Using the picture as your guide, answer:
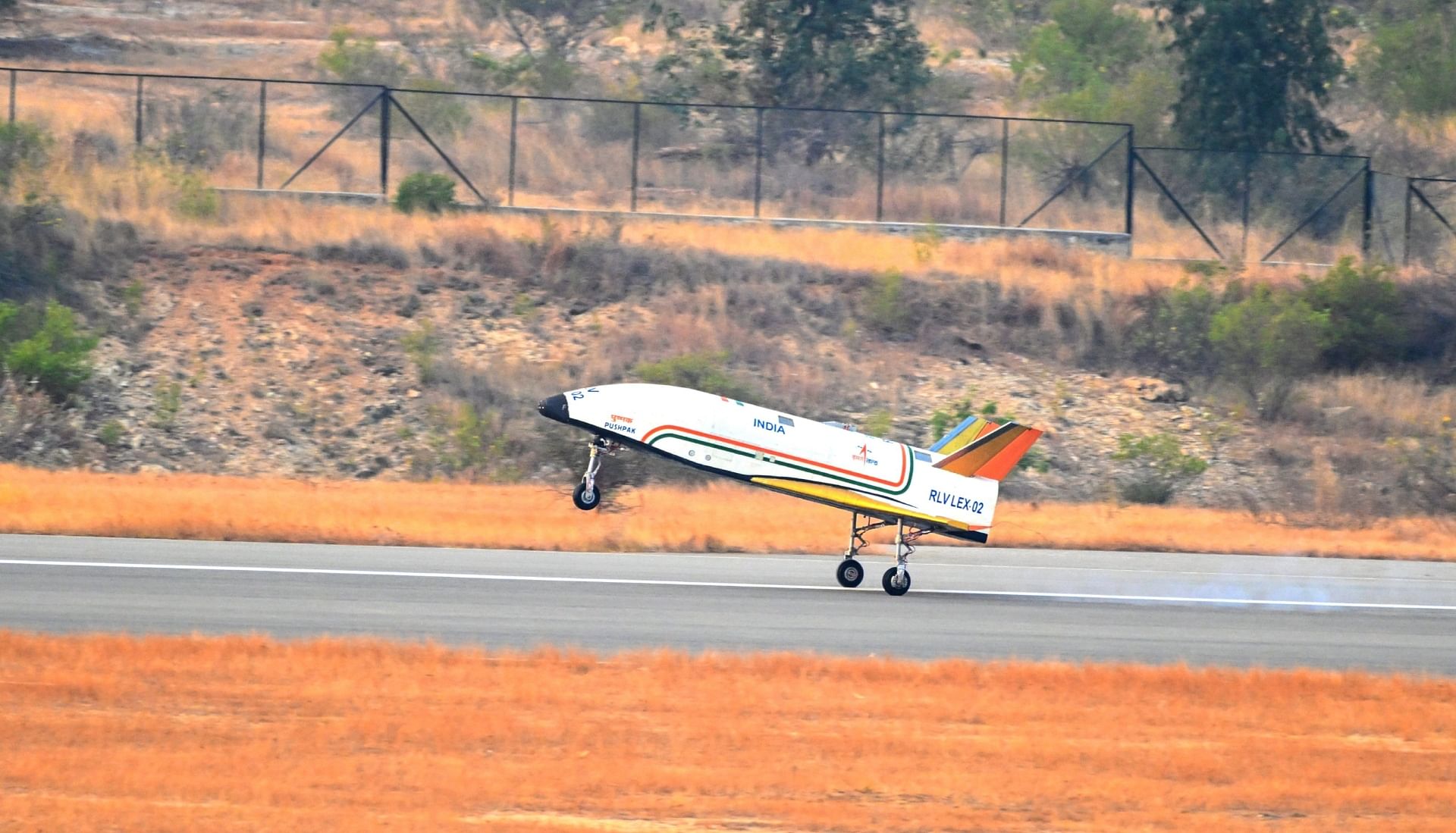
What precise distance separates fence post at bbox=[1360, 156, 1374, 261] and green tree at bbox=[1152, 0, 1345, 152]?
477cm

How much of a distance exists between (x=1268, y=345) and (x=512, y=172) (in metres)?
21.8

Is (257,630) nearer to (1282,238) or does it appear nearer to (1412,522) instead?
(1412,522)

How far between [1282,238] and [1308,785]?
40586 millimetres

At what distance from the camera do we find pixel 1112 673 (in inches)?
708

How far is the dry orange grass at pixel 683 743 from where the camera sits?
12.5 meters

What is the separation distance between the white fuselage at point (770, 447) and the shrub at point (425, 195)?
25609 mm

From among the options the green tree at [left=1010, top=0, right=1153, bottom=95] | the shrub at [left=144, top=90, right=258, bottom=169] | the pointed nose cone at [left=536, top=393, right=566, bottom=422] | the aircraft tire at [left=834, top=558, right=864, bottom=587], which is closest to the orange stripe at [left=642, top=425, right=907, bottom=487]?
the pointed nose cone at [left=536, top=393, right=566, bottom=422]

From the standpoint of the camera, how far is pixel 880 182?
4872cm

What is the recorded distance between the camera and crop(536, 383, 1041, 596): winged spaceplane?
23234 mm

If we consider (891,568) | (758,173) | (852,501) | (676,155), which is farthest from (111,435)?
(676,155)

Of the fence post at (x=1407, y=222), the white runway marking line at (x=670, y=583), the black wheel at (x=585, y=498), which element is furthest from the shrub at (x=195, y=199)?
the fence post at (x=1407, y=222)

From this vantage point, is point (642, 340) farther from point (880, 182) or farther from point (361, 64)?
point (361, 64)

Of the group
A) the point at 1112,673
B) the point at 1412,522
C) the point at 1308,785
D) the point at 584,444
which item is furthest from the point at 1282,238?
the point at 1308,785

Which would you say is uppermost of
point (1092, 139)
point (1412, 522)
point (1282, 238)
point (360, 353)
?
point (1092, 139)
